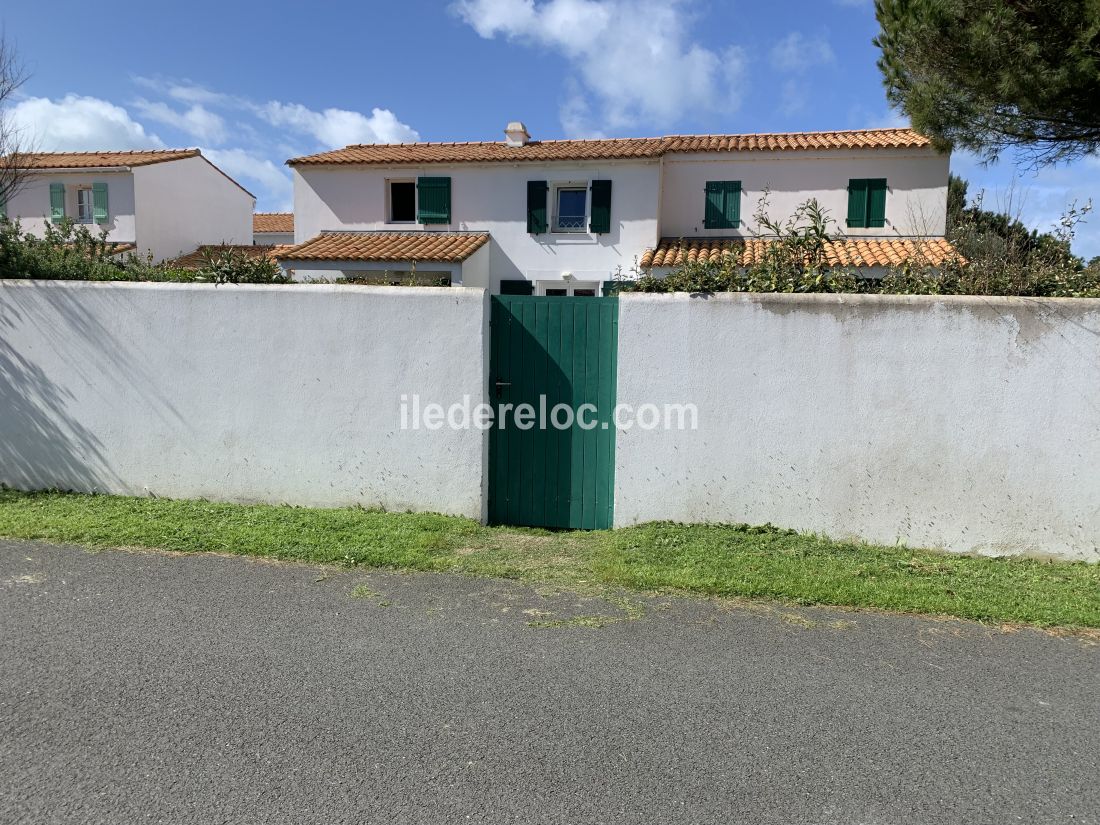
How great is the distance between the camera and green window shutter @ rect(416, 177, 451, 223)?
19562 millimetres

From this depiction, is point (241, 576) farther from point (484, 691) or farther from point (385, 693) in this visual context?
point (484, 691)

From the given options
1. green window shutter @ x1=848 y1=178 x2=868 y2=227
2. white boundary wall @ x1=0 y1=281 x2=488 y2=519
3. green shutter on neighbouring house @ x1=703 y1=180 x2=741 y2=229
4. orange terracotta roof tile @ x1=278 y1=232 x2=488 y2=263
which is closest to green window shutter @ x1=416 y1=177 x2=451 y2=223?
orange terracotta roof tile @ x1=278 y1=232 x2=488 y2=263

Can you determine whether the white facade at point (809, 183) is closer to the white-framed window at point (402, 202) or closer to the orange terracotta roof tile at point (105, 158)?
the white-framed window at point (402, 202)

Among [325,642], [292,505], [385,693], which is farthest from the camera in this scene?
[292,505]

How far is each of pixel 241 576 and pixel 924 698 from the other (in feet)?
14.0

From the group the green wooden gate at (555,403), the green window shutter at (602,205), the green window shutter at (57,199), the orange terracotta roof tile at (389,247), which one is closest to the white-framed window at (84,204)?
the green window shutter at (57,199)

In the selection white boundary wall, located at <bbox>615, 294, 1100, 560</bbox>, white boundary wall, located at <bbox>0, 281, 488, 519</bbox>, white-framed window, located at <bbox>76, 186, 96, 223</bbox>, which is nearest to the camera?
white boundary wall, located at <bbox>615, 294, 1100, 560</bbox>

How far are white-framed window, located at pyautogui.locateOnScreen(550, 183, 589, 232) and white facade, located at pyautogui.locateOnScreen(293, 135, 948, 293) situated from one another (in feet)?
0.62

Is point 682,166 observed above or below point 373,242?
above

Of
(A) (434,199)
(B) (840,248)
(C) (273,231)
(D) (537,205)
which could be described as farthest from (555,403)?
(C) (273,231)

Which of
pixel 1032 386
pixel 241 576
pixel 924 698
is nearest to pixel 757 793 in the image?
pixel 924 698

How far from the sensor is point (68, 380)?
21.8ft

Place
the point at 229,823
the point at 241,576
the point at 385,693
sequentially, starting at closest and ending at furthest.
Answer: the point at 229,823 → the point at 385,693 → the point at 241,576

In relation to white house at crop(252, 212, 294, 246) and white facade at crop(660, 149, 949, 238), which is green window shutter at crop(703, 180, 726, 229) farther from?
white house at crop(252, 212, 294, 246)
